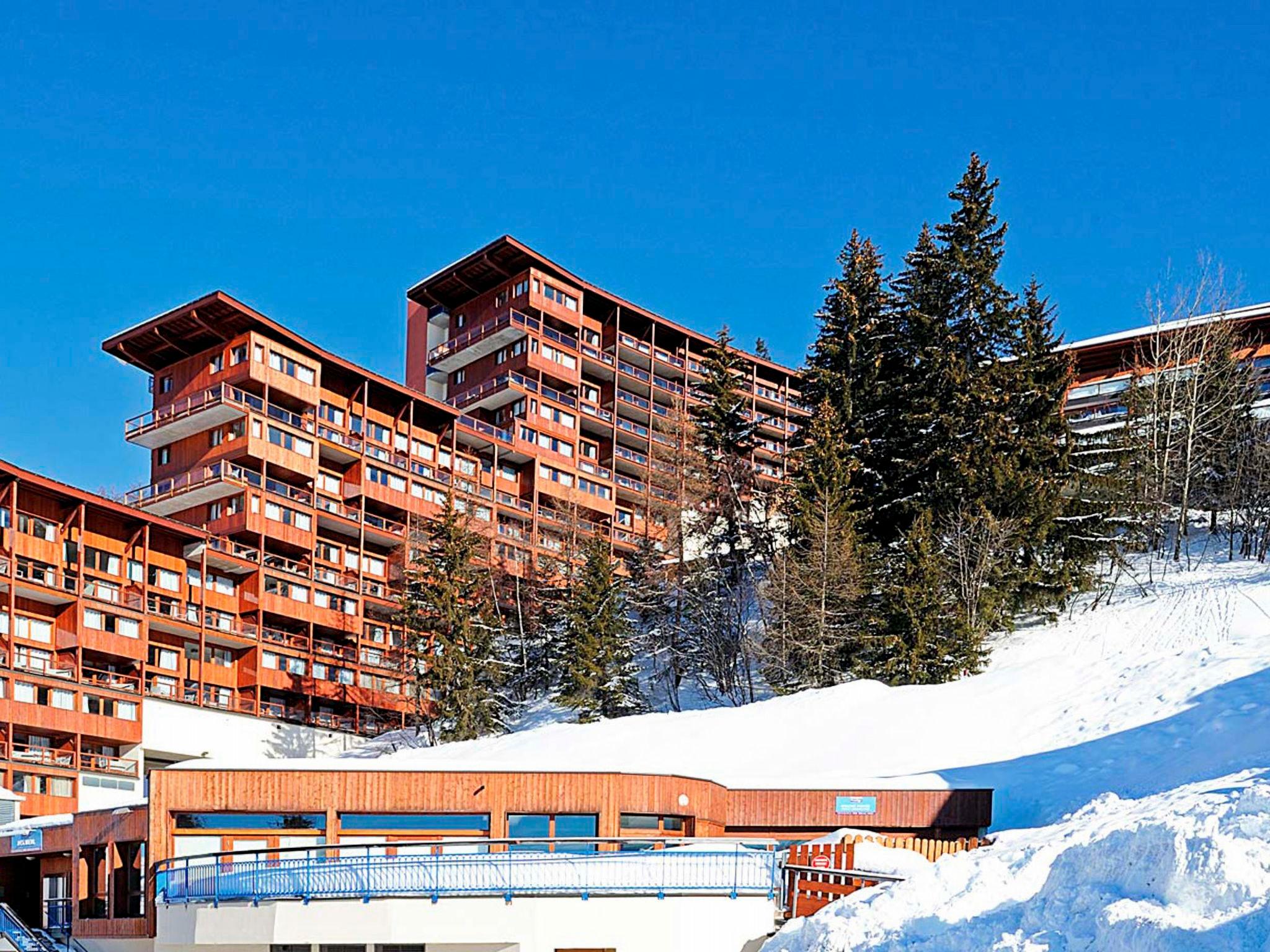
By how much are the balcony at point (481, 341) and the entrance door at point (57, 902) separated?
49.7 m

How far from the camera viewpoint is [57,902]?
31.0 m

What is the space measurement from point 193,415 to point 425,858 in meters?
44.9

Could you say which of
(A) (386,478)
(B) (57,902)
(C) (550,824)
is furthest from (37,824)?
(A) (386,478)

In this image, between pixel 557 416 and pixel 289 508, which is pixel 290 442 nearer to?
pixel 289 508

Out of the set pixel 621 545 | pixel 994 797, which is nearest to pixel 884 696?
pixel 994 797

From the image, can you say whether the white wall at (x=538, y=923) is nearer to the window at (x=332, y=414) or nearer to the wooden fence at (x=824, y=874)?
the wooden fence at (x=824, y=874)

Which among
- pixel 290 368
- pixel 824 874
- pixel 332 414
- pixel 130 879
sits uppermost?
pixel 290 368

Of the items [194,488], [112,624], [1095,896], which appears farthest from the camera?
[194,488]

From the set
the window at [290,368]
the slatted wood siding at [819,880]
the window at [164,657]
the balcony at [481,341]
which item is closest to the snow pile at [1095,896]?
the slatted wood siding at [819,880]

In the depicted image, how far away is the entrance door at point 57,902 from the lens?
30484mm

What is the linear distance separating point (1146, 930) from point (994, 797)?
717 inches

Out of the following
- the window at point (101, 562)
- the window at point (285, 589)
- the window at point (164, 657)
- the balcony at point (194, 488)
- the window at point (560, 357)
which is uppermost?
the window at point (560, 357)

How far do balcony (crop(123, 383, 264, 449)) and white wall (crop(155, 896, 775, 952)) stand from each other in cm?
4282

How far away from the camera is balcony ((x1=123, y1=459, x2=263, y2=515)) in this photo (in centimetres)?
6234
